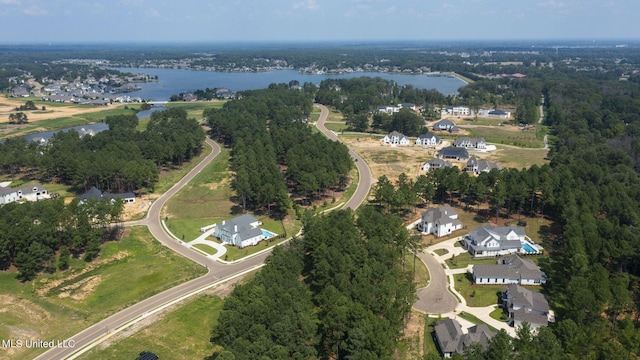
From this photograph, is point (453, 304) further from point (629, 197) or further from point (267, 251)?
point (629, 197)

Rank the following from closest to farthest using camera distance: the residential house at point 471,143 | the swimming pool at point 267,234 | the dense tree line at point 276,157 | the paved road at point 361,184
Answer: the swimming pool at point 267,234, the dense tree line at point 276,157, the paved road at point 361,184, the residential house at point 471,143

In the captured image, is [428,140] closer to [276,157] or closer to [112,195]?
[276,157]

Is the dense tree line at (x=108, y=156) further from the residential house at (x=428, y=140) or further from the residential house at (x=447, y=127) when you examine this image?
the residential house at (x=447, y=127)

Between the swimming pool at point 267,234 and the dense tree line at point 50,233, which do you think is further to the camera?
the swimming pool at point 267,234

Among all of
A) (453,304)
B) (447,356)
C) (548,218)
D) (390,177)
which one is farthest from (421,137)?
(447,356)

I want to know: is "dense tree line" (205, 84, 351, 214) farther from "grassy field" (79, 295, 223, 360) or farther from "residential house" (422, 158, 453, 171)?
"grassy field" (79, 295, 223, 360)

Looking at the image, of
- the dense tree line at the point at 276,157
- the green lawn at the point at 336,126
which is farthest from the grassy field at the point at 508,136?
the dense tree line at the point at 276,157

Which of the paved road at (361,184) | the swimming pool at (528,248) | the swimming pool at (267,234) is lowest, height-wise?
the swimming pool at (528,248)

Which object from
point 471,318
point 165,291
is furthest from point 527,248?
point 165,291
